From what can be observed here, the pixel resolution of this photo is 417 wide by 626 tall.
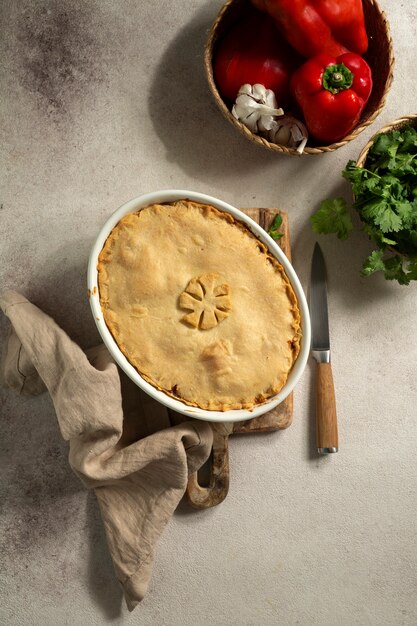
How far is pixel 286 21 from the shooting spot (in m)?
1.89

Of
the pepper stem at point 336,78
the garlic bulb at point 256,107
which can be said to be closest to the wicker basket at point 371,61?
the garlic bulb at point 256,107

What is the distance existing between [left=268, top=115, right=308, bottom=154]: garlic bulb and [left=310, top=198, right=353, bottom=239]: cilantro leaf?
214 millimetres

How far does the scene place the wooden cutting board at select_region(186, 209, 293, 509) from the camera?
203cm

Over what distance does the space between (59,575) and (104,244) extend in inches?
44.6

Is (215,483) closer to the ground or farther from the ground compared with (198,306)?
closer to the ground

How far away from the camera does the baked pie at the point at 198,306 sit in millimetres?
1760

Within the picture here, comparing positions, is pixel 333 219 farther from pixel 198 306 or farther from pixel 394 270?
pixel 198 306

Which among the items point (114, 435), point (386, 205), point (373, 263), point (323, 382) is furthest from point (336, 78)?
point (114, 435)

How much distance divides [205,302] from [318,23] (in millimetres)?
927

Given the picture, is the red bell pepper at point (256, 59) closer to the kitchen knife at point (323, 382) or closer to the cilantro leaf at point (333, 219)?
the cilantro leaf at point (333, 219)

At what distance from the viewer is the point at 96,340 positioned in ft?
6.77

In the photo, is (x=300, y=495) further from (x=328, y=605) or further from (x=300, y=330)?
(x=300, y=330)

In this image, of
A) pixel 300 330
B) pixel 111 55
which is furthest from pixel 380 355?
pixel 111 55

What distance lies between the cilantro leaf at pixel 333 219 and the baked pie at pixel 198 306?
0.30 meters
